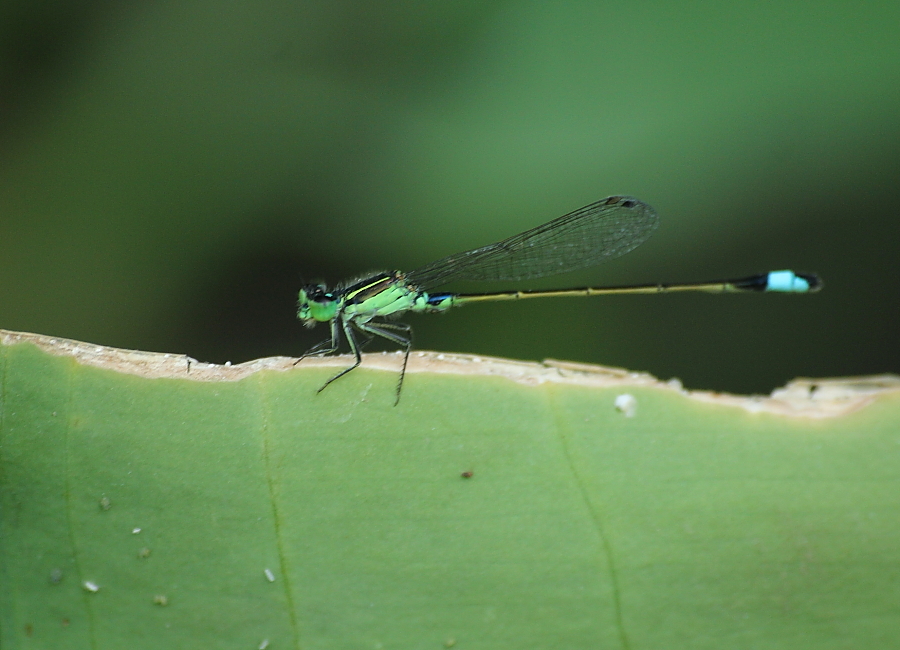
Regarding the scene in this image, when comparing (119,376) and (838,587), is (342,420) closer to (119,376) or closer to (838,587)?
(119,376)

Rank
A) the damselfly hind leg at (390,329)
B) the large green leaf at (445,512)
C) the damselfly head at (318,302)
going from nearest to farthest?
the large green leaf at (445,512) < the damselfly hind leg at (390,329) < the damselfly head at (318,302)

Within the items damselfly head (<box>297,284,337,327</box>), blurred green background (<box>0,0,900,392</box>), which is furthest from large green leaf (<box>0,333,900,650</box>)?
blurred green background (<box>0,0,900,392</box>)

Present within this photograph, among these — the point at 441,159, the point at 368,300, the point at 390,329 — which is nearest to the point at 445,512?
the point at 390,329

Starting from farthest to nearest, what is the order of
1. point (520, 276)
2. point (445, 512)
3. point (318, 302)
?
point (520, 276) < point (318, 302) < point (445, 512)

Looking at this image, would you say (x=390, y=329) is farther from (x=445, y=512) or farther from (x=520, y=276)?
(x=445, y=512)

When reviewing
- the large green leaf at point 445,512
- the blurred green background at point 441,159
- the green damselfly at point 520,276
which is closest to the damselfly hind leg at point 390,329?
the green damselfly at point 520,276

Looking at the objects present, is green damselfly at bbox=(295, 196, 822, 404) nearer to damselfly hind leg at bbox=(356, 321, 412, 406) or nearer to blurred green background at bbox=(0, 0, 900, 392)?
damselfly hind leg at bbox=(356, 321, 412, 406)

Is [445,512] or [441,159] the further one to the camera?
[441,159]

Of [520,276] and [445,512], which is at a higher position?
[520,276]

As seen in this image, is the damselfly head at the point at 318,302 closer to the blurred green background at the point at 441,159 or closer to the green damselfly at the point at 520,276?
the green damselfly at the point at 520,276
